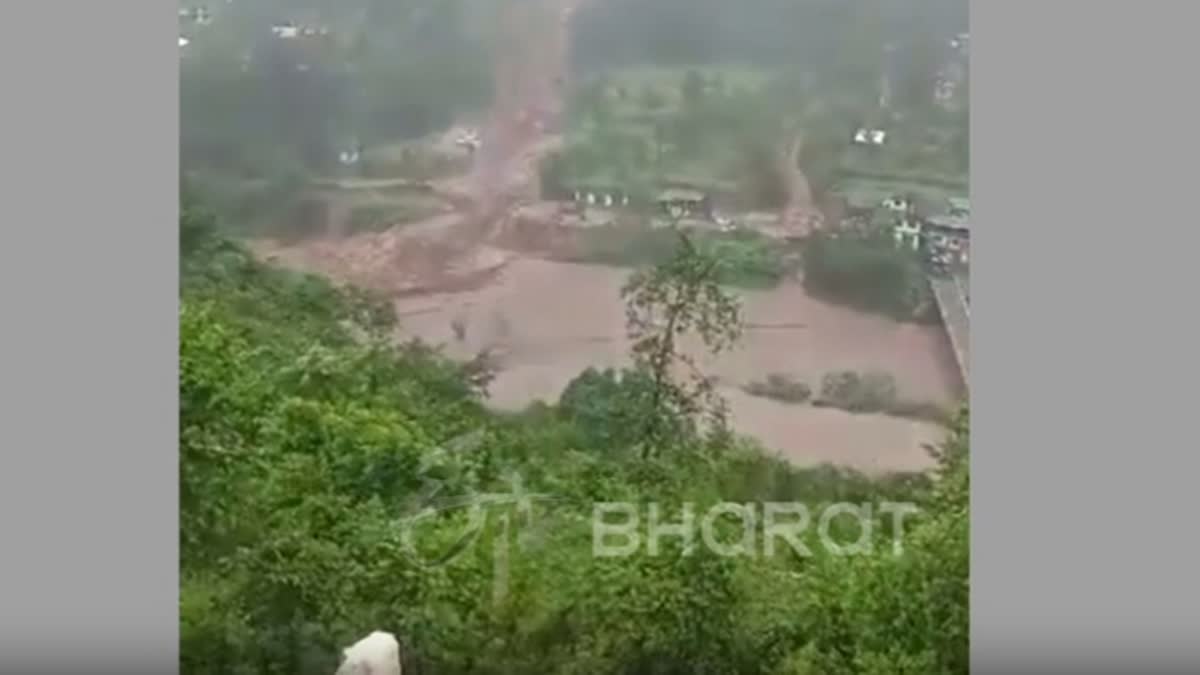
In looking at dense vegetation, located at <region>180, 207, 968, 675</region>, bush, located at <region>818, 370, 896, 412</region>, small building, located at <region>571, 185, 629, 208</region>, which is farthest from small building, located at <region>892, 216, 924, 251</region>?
small building, located at <region>571, 185, 629, 208</region>

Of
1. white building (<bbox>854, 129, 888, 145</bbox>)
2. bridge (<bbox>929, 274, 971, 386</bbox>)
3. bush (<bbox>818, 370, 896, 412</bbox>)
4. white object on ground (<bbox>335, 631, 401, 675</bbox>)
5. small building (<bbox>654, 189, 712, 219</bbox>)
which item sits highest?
white building (<bbox>854, 129, 888, 145</bbox>)

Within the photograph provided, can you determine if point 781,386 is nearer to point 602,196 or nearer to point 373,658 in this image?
point 602,196

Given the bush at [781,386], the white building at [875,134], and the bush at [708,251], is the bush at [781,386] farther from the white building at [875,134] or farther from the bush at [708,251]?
the white building at [875,134]

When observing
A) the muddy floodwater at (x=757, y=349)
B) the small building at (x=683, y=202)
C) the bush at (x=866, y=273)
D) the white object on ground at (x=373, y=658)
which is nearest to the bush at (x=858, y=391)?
the muddy floodwater at (x=757, y=349)

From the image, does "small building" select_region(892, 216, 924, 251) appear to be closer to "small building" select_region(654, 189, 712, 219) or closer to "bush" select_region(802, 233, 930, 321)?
"bush" select_region(802, 233, 930, 321)

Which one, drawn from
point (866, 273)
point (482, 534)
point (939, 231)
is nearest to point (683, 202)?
point (866, 273)

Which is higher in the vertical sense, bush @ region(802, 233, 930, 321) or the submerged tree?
bush @ region(802, 233, 930, 321)
